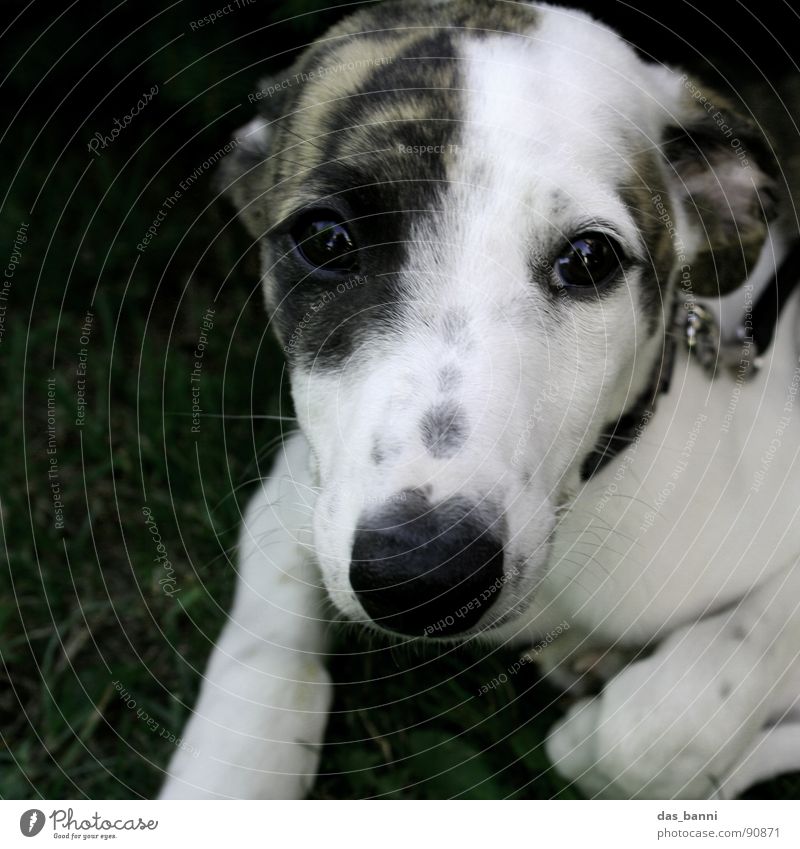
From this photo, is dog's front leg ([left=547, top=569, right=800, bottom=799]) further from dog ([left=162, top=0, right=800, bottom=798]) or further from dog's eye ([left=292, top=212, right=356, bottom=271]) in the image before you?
dog's eye ([left=292, top=212, right=356, bottom=271])

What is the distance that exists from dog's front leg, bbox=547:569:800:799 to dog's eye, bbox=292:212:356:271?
159cm

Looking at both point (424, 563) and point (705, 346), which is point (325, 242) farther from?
point (705, 346)

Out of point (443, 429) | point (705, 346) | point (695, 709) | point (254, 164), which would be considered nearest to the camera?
point (443, 429)

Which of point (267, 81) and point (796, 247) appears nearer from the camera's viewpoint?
point (267, 81)

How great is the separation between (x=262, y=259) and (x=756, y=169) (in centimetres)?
165

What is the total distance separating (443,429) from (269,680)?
131 cm

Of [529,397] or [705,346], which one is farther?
[705,346]

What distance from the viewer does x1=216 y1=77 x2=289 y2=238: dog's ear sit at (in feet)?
11.1

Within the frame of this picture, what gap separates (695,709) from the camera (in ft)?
10.1

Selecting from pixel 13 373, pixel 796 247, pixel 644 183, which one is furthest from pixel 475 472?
pixel 13 373

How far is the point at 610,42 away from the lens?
10.3 feet

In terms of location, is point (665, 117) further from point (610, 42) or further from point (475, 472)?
point (475, 472)

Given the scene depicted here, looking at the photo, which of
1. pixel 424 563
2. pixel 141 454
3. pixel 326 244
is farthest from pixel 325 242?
pixel 141 454

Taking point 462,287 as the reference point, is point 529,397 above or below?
below
